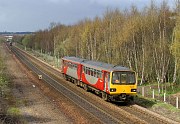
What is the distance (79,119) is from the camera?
72.2 ft

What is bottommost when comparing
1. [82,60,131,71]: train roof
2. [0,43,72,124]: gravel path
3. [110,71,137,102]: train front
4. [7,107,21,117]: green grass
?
[0,43,72,124]: gravel path

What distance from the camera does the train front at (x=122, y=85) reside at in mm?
26906

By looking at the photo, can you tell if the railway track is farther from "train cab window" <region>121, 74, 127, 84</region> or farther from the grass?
"train cab window" <region>121, 74, 127, 84</region>

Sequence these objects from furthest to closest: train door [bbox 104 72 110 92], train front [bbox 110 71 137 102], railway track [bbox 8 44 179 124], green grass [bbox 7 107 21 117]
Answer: train door [bbox 104 72 110 92]
train front [bbox 110 71 137 102]
green grass [bbox 7 107 21 117]
railway track [bbox 8 44 179 124]

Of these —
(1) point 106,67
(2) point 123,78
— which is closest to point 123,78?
(2) point 123,78

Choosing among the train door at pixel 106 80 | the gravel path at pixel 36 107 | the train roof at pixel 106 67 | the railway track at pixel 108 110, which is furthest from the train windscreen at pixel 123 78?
the gravel path at pixel 36 107

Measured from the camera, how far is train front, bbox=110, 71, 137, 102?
2691 cm

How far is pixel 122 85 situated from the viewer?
27016 millimetres

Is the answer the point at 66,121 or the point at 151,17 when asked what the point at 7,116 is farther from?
the point at 151,17

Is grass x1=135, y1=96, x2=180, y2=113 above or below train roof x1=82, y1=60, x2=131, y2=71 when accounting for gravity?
below

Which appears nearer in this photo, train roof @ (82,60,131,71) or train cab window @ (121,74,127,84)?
train cab window @ (121,74,127,84)

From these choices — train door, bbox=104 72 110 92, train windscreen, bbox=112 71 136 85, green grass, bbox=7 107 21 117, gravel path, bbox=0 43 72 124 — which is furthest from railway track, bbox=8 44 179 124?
green grass, bbox=7 107 21 117

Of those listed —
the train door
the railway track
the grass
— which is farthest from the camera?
the train door

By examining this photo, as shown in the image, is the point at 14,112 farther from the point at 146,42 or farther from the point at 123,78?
the point at 146,42
